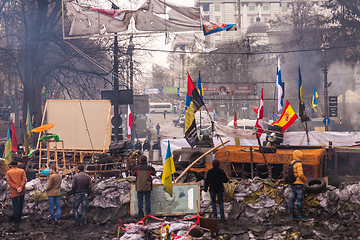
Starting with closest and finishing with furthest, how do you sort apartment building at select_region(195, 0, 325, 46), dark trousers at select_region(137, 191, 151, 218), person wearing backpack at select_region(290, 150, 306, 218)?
person wearing backpack at select_region(290, 150, 306, 218)
dark trousers at select_region(137, 191, 151, 218)
apartment building at select_region(195, 0, 325, 46)

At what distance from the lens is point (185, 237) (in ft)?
32.1

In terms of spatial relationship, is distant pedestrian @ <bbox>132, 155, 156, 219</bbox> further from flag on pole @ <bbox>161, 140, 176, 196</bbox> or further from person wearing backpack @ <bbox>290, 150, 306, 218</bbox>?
person wearing backpack @ <bbox>290, 150, 306, 218</bbox>

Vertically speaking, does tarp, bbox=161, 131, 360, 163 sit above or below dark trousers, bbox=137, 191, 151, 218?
above

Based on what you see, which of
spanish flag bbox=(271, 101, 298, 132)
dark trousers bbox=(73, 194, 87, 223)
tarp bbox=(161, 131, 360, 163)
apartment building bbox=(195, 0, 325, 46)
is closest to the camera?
dark trousers bbox=(73, 194, 87, 223)

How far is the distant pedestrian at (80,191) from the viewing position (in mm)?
12375

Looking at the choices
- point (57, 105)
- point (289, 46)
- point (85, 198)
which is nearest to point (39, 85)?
point (57, 105)

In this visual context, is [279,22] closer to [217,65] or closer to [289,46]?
[289,46]

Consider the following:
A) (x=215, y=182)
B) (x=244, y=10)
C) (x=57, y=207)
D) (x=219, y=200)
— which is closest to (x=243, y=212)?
(x=219, y=200)

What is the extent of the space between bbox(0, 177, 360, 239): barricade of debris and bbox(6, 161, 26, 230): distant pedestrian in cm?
76

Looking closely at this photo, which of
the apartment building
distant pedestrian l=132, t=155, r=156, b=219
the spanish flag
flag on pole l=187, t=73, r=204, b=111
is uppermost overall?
the apartment building

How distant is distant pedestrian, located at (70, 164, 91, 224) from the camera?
40.6 ft

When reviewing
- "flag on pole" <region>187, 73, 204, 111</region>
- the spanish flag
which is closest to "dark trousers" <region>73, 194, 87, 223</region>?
"flag on pole" <region>187, 73, 204, 111</region>

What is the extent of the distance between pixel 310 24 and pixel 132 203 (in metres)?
62.3

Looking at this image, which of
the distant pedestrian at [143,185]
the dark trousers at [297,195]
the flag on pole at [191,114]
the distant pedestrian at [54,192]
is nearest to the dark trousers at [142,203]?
the distant pedestrian at [143,185]
